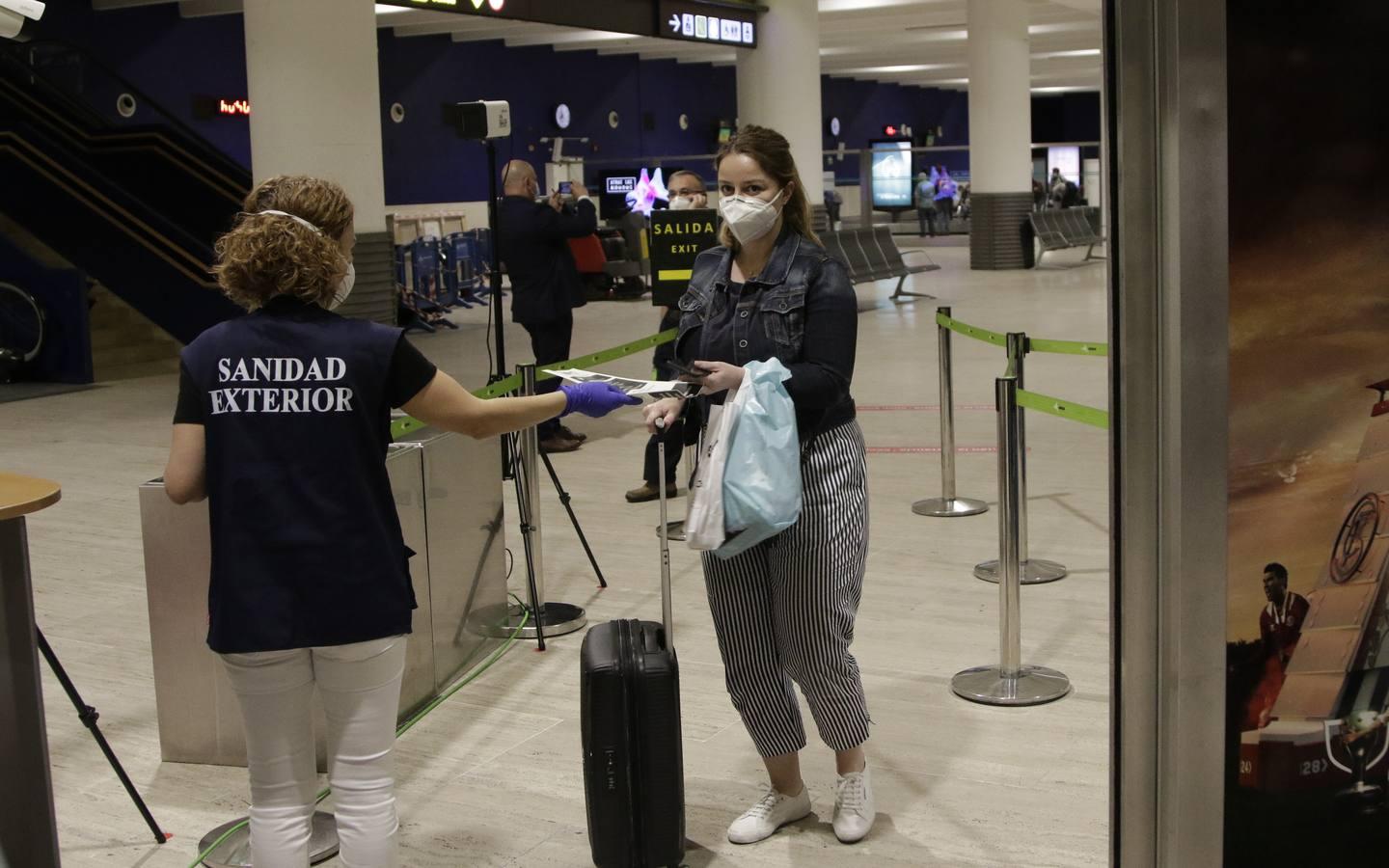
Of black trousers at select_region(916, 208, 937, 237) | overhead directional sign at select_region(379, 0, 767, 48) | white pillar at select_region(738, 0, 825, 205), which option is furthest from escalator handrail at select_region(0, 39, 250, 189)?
black trousers at select_region(916, 208, 937, 237)

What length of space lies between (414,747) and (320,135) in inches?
245

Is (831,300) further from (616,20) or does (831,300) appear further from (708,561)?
(616,20)

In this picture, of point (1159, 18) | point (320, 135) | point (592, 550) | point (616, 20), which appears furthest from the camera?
point (616, 20)

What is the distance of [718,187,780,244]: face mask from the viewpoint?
128 inches

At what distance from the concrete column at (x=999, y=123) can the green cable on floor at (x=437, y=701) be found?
677 inches

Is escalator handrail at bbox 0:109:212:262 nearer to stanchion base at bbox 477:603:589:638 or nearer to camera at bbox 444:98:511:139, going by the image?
camera at bbox 444:98:511:139

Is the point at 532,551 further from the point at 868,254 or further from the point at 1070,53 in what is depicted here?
the point at 1070,53

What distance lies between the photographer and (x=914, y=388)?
11.0 metres

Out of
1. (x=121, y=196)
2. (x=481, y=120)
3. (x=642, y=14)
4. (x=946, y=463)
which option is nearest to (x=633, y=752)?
(x=481, y=120)

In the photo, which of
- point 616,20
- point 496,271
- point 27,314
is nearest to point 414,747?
point 496,271

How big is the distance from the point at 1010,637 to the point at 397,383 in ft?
8.41

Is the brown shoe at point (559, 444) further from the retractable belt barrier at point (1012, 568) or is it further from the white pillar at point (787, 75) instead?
the white pillar at point (787, 75)

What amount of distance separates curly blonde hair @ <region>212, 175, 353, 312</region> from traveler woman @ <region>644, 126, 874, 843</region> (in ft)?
2.72

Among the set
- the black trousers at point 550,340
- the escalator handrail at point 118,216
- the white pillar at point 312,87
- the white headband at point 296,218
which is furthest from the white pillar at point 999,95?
the white headband at point 296,218
